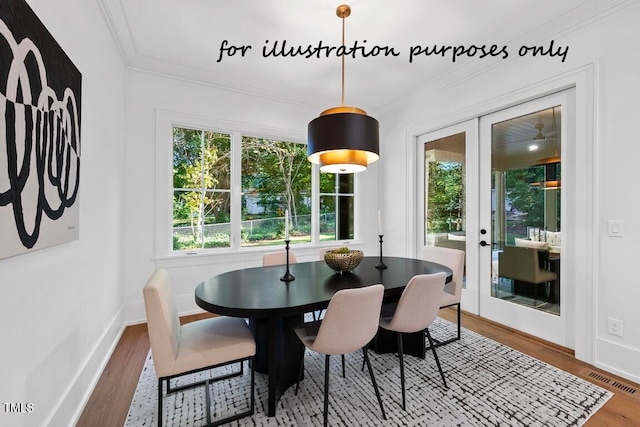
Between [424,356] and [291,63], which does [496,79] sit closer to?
[291,63]

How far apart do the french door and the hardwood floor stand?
16 centimetres

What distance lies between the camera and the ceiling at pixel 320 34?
2.32m

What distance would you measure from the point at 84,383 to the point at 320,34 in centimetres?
319

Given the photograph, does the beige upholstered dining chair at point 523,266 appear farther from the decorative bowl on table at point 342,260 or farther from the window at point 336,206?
the window at point 336,206

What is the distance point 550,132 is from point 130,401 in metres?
3.89

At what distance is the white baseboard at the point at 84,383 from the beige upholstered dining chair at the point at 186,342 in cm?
48

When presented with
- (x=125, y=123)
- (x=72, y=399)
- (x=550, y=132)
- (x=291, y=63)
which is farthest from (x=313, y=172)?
(x=72, y=399)

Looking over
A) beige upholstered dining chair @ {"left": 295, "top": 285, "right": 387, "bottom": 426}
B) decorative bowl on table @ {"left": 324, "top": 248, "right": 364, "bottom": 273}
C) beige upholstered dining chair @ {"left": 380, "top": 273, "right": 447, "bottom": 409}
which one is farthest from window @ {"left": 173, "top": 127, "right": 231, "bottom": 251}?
beige upholstered dining chair @ {"left": 380, "top": 273, "right": 447, "bottom": 409}

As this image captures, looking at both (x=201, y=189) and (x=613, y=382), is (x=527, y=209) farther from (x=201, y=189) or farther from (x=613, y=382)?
(x=201, y=189)

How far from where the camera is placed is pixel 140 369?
7.33 feet

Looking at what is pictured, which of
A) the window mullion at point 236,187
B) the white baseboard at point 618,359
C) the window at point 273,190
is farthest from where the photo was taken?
the window at point 273,190

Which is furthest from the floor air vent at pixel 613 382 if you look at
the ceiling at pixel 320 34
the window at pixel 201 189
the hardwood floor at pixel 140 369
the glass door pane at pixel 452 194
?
the window at pixel 201 189

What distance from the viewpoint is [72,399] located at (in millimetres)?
1658

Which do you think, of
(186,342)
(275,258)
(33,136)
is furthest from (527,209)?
(33,136)
